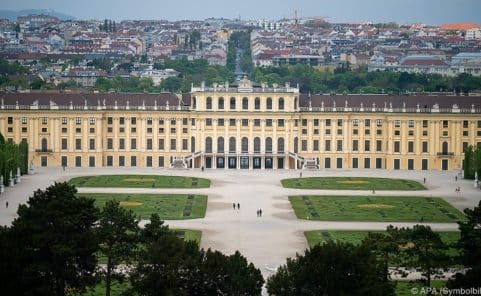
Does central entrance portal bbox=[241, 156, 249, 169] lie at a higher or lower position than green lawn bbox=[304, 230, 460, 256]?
higher

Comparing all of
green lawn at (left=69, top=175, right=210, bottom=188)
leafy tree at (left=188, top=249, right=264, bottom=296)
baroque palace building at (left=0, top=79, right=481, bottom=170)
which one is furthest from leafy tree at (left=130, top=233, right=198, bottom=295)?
baroque palace building at (left=0, top=79, right=481, bottom=170)

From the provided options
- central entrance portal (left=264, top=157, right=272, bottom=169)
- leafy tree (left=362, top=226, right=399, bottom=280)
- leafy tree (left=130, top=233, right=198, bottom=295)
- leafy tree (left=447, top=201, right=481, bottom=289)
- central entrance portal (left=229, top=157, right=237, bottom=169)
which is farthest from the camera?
central entrance portal (left=264, top=157, right=272, bottom=169)

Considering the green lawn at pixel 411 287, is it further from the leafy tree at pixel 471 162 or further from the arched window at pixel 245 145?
the arched window at pixel 245 145

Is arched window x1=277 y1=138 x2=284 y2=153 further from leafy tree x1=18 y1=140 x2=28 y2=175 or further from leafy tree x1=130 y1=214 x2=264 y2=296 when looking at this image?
leafy tree x1=130 y1=214 x2=264 y2=296

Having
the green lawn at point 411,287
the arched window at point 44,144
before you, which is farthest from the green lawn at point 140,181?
the green lawn at point 411,287

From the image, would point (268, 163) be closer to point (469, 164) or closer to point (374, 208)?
point (469, 164)

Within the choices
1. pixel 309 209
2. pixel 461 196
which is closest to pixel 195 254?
pixel 309 209

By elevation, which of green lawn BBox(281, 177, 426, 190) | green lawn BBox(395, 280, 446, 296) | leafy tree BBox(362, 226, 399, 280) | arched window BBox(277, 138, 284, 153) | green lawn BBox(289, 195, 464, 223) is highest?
arched window BBox(277, 138, 284, 153)
